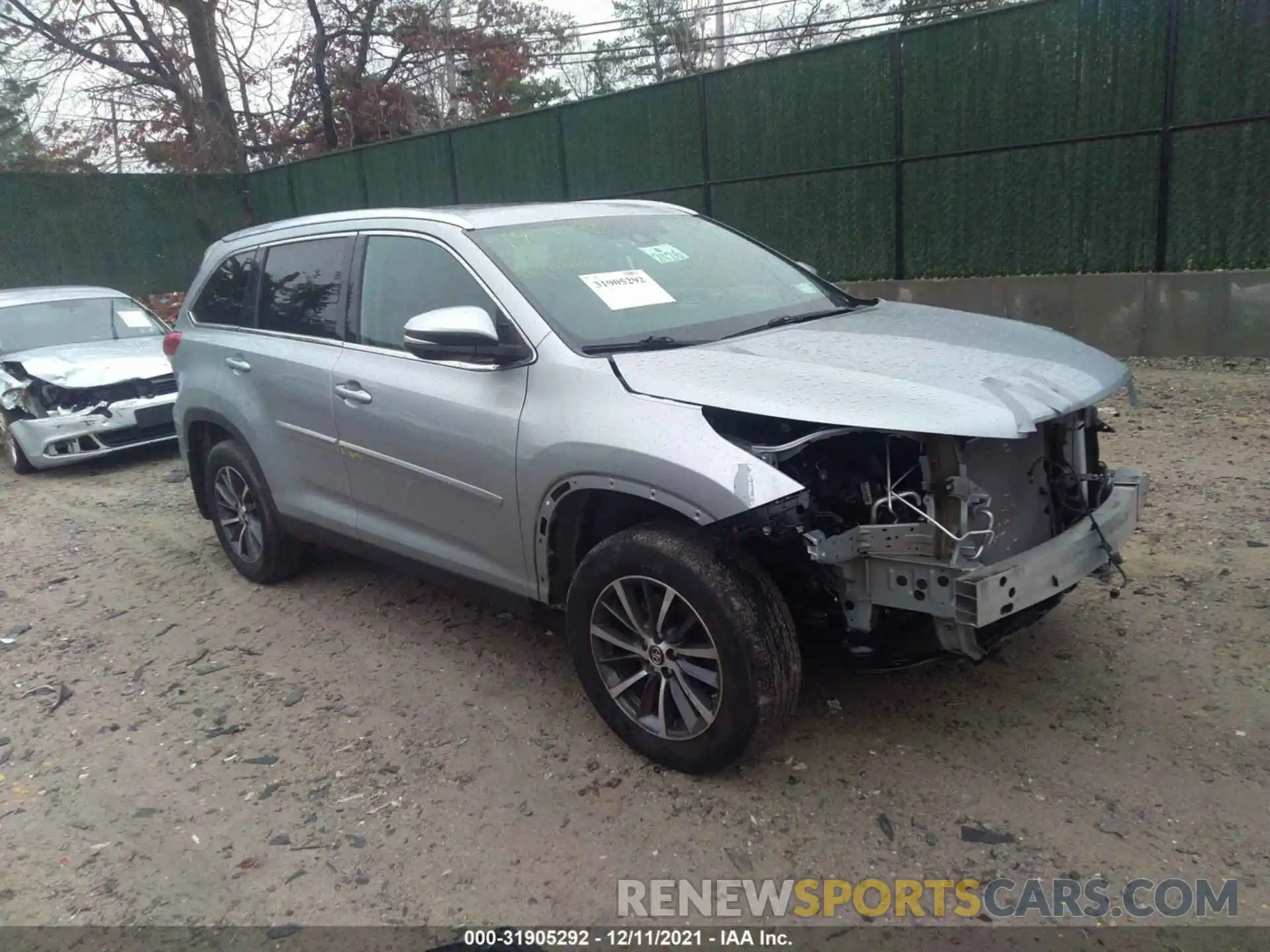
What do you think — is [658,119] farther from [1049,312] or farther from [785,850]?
[785,850]

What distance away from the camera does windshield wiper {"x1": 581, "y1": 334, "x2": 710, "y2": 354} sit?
3406 mm

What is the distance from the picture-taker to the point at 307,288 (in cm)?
465

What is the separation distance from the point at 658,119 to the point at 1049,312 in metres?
5.48

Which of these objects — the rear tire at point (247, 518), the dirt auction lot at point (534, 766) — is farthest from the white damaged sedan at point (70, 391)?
the dirt auction lot at point (534, 766)

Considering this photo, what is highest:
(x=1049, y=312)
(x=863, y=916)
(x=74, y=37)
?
(x=74, y=37)

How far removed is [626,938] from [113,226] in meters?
18.3

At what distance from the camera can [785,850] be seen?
2.90 m

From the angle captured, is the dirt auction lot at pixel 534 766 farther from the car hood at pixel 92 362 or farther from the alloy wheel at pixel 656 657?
the car hood at pixel 92 362

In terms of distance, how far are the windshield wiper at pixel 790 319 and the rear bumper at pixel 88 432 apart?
5881 mm

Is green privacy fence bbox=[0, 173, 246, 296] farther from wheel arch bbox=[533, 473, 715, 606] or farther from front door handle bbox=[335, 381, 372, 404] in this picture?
wheel arch bbox=[533, 473, 715, 606]

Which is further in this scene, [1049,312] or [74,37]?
[74,37]

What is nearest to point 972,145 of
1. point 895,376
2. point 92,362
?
point 895,376

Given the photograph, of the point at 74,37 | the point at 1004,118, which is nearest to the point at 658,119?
the point at 1004,118

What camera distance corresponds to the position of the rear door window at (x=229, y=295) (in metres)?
5.08
